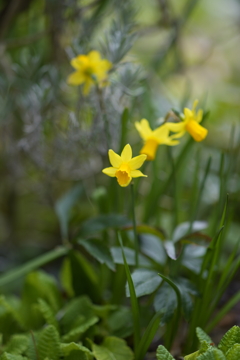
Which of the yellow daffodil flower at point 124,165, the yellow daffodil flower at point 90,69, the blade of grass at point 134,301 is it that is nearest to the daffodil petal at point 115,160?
the yellow daffodil flower at point 124,165

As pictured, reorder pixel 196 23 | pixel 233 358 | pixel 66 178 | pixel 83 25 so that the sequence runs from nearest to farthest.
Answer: pixel 233 358 → pixel 83 25 → pixel 66 178 → pixel 196 23

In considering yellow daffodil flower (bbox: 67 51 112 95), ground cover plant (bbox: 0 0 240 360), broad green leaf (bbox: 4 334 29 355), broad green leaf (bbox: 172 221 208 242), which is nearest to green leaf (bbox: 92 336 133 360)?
ground cover plant (bbox: 0 0 240 360)

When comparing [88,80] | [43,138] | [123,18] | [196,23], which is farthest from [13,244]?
[196,23]

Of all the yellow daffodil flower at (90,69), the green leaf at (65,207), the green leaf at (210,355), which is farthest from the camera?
the green leaf at (65,207)

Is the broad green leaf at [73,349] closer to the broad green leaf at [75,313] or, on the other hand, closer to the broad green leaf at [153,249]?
the broad green leaf at [75,313]

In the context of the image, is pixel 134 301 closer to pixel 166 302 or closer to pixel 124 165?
pixel 166 302

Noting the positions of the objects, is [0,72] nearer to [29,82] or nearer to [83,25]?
[29,82]

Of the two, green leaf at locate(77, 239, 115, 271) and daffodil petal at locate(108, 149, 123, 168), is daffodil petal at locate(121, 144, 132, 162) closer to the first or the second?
daffodil petal at locate(108, 149, 123, 168)
